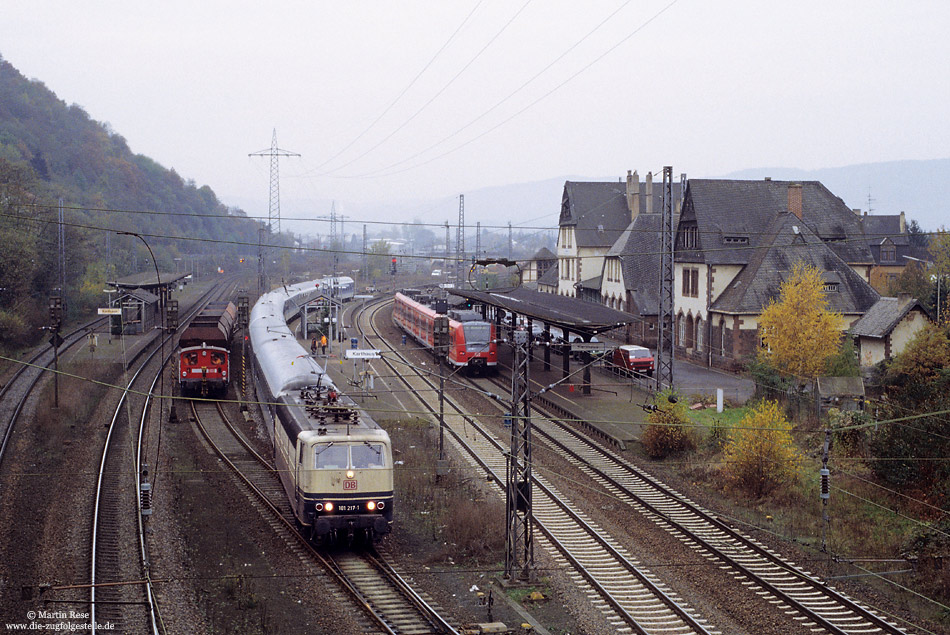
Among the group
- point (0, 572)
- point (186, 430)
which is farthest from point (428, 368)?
point (0, 572)

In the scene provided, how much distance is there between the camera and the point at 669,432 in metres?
29.6

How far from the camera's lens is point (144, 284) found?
63.0 meters

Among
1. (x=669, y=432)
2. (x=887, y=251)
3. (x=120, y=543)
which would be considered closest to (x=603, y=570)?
(x=120, y=543)

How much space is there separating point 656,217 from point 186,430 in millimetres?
38216

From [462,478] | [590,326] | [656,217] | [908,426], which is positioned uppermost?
[656,217]

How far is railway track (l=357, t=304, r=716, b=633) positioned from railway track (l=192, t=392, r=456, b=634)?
11.0 ft

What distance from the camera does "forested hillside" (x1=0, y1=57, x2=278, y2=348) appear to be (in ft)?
187

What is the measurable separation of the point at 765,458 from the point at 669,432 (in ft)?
17.0

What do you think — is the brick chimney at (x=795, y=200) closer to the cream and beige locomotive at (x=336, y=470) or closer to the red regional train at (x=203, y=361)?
the red regional train at (x=203, y=361)

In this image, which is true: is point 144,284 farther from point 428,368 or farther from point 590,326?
point 590,326

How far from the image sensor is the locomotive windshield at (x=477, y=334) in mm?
44188

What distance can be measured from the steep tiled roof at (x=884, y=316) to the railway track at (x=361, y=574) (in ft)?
91.5

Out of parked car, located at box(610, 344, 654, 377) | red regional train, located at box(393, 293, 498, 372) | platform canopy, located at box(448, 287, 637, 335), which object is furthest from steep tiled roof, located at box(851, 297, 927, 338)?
red regional train, located at box(393, 293, 498, 372)

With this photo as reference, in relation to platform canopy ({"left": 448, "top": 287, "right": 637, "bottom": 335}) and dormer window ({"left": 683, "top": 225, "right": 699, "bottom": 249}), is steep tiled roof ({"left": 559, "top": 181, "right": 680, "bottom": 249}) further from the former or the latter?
platform canopy ({"left": 448, "top": 287, "right": 637, "bottom": 335})
